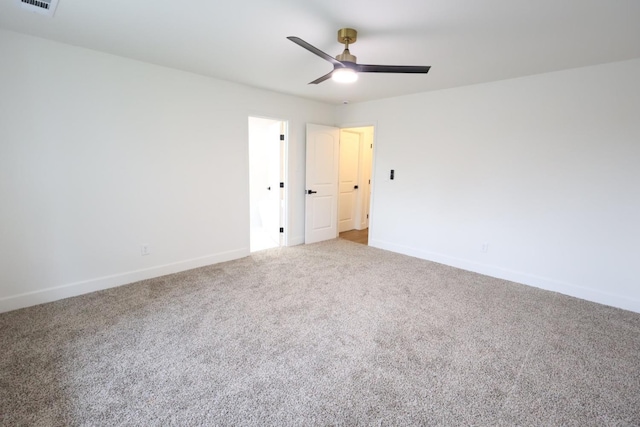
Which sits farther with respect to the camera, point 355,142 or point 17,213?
point 355,142

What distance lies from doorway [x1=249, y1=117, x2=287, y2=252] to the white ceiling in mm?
1671

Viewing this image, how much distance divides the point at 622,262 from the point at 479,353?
2040 millimetres

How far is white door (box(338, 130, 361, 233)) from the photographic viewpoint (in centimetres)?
581

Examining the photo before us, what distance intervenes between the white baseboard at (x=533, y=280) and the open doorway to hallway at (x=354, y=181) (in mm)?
1636

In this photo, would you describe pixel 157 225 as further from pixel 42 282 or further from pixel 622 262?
pixel 622 262

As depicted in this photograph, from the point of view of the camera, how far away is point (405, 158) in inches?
171

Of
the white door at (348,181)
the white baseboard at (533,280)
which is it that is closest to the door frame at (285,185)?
the white door at (348,181)

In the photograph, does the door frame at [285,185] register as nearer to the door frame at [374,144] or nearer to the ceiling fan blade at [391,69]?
the door frame at [374,144]

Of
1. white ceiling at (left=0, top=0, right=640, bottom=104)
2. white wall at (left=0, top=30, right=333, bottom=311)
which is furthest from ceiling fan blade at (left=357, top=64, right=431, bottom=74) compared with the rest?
white wall at (left=0, top=30, right=333, bottom=311)

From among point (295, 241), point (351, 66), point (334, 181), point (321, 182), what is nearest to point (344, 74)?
point (351, 66)

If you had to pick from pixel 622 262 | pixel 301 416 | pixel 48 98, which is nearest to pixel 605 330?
pixel 622 262

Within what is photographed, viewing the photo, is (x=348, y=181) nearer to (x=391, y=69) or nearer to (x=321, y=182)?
(x=321, y=182)

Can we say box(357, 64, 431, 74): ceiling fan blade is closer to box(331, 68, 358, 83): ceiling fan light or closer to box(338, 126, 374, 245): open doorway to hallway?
box(331, 68, 358, 83): ceiling fan light

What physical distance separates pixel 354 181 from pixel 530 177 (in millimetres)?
3311
